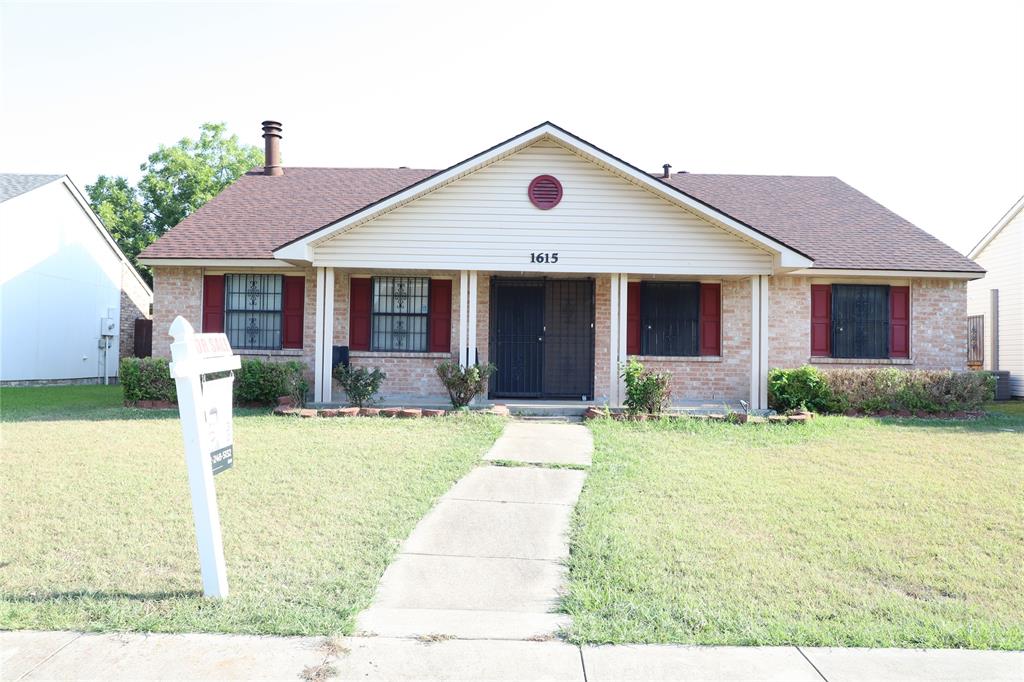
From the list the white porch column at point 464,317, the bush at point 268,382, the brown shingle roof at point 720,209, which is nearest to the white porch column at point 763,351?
the brown shingle roof at point 720,209

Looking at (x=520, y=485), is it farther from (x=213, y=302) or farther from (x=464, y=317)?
(x=213, y=302)

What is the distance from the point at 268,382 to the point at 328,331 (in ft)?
4.86

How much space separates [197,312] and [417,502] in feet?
36.5

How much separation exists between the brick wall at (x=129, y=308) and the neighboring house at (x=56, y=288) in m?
0.07

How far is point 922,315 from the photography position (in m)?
16.2

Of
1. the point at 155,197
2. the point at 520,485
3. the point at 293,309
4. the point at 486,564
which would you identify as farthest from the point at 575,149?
the point at 155,197

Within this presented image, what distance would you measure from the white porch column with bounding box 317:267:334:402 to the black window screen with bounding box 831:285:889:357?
10.5 m

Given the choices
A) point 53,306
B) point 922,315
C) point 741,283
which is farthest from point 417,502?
point 53,306

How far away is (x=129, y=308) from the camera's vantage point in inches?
1089

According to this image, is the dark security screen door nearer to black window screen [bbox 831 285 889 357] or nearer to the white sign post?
black window screen [bbox 831 285 889 357]

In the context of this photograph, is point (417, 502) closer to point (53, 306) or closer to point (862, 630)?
point (862, 630)

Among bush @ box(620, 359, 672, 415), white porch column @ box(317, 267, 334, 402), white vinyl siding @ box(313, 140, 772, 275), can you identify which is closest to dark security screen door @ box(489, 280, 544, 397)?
white vinyl siding @ box(313, 140, 772, 275)

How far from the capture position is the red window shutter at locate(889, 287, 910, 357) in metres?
16.1

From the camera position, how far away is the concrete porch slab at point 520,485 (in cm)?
747
